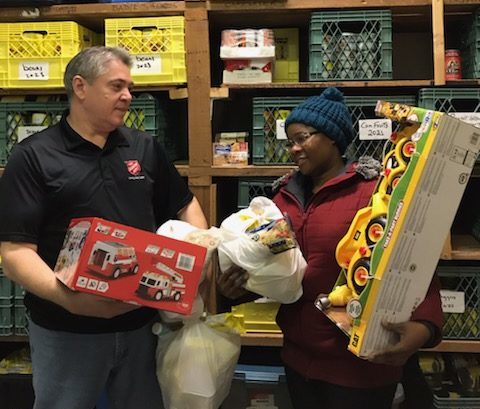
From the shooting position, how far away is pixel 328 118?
1458 mm

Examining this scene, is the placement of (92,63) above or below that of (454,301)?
above

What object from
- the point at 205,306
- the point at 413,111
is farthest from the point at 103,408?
the point at 413,111

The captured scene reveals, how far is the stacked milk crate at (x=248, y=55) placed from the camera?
7.10ft

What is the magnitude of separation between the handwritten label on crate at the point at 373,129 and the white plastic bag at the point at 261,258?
805 mm

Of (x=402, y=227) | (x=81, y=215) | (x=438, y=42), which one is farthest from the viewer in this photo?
(x=438, y=42)

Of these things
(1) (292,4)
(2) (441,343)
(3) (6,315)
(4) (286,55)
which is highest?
(1) (292,4)

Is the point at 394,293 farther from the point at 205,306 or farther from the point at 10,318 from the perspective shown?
the point at 10,318

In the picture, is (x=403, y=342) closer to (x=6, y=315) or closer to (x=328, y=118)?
(x=328, y=118)

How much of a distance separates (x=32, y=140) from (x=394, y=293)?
3.62 ft

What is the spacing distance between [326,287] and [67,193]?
78 cm

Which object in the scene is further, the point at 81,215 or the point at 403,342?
the point at 81,215

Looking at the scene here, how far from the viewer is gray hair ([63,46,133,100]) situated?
5.19 ft

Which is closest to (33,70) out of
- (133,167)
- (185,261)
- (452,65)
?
(133,167)

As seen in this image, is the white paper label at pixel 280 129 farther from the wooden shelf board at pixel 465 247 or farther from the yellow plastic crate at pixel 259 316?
the wooden shelf board at pixel 465 247
